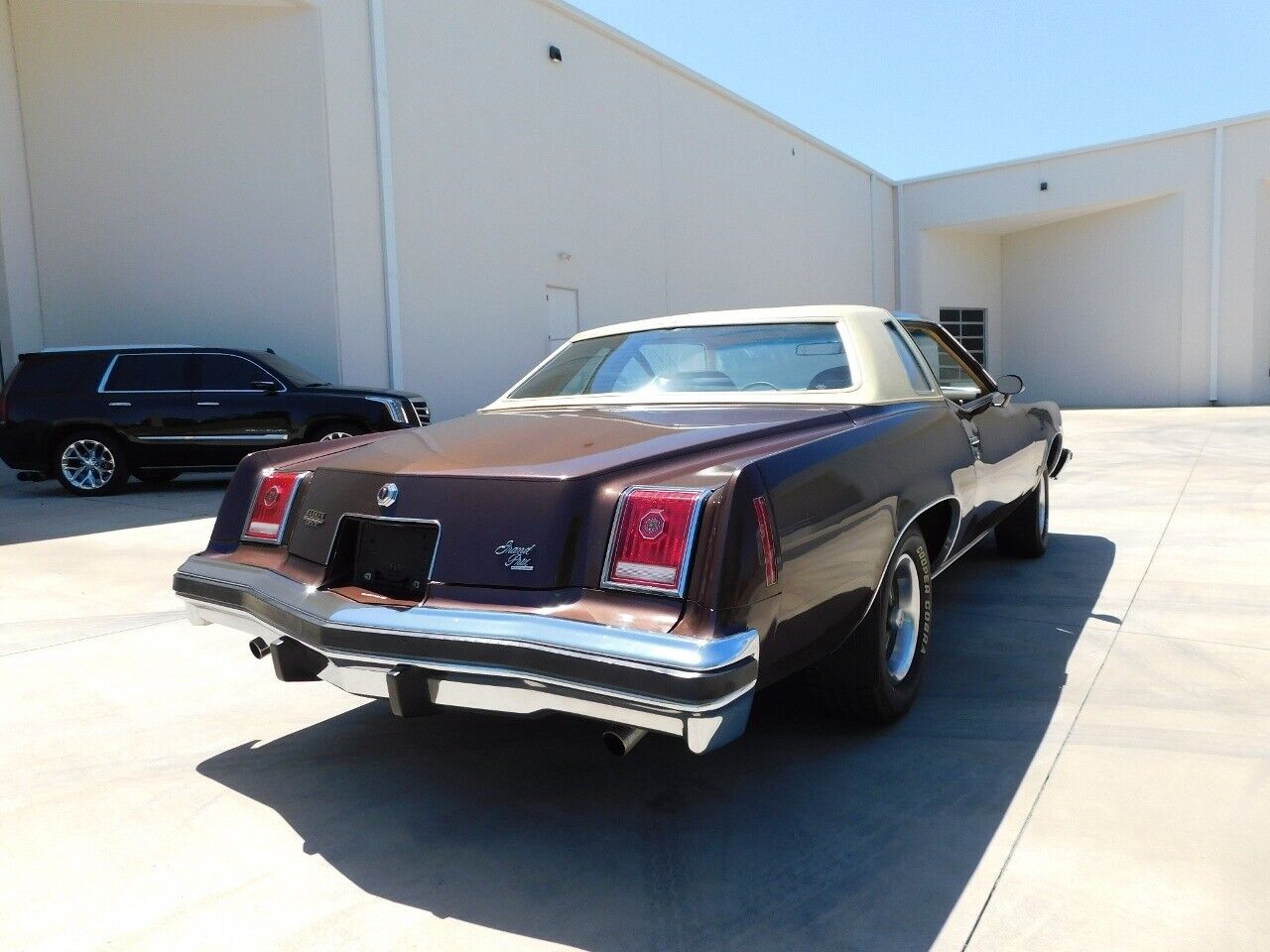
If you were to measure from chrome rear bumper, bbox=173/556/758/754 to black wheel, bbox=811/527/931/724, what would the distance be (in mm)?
823

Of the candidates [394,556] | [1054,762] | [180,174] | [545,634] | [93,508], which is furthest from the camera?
[180,174]

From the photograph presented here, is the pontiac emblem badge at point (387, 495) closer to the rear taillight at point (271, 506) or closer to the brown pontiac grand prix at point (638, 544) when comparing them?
the brown pontiac grand prix at point (638, 544)

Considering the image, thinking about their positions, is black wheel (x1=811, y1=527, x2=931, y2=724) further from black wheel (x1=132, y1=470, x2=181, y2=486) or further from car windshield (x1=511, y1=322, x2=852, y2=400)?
black wheel (x1=132, y1=470, x2=181, y2=486)

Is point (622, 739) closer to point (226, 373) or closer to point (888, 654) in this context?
point (888, 654)

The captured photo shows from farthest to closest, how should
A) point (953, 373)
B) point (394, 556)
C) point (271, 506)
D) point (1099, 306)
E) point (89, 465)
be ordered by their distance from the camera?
1. point (1099, 306)
2. point (89, 465)
3. point (953, 373)
4. point (271, 506)
5. point (394, 556)

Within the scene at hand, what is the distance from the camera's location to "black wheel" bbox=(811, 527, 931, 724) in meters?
2.83

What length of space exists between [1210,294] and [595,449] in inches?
952

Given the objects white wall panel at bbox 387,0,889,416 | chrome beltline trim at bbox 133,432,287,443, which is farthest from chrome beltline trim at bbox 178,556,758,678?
white wall panel at bbox 387,0,889,416

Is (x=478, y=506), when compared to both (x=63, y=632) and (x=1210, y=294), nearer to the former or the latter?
(x=63, y=632)

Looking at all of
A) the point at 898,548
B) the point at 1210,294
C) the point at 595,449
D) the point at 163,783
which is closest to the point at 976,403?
the point at 898,548

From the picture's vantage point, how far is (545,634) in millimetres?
2109

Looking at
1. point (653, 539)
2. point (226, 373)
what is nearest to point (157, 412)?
point (226, 373)

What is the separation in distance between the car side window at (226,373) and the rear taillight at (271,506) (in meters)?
7.71

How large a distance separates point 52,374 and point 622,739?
975 cm
